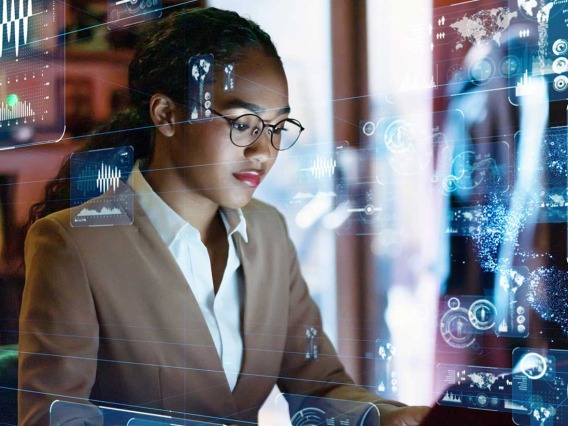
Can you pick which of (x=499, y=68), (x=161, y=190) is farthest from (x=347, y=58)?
(x=161, y=190)

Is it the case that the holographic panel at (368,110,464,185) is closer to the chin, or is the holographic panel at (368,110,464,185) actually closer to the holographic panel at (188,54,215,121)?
the chin

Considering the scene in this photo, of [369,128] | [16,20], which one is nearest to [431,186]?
[369,128]

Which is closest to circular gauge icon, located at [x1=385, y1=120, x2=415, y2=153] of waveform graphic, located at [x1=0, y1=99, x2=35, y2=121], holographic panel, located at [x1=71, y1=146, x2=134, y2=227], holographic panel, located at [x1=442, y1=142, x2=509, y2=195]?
holographic panel, located at [x1=442, y1=142, x2=509, y2=195]

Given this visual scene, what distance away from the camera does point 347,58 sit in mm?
1635

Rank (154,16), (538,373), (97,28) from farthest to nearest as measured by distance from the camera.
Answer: (97,28) → (154,16) → (538,373)

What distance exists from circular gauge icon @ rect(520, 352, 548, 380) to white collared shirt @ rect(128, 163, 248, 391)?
678 millimetres

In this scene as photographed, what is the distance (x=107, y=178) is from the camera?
6.77ft

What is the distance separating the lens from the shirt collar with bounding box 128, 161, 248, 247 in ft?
5.96

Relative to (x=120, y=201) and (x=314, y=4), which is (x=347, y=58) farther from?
(x=120, y=201)

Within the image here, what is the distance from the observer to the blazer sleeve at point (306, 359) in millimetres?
1632

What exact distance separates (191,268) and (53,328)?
52cm

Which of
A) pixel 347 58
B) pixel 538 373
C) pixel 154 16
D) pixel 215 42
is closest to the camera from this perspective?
pixel 538 373

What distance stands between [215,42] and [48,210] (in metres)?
0.74

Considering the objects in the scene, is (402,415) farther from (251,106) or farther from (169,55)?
(169,55)
